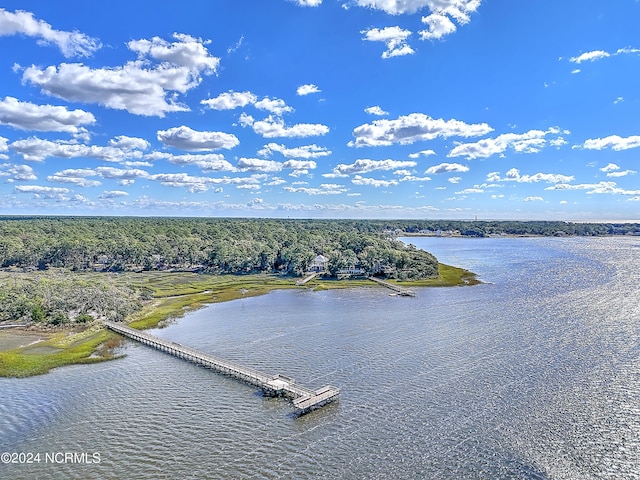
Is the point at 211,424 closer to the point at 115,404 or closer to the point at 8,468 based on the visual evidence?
the point at 115,404

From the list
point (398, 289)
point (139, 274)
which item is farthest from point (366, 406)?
point (139, 274)

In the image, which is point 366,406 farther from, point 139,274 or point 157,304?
Result: point 139,274

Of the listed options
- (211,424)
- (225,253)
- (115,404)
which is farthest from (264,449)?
(225,253)

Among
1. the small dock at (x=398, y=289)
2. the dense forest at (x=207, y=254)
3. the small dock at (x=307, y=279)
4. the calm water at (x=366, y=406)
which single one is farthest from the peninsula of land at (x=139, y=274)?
the calm water at (x=366, y=406)

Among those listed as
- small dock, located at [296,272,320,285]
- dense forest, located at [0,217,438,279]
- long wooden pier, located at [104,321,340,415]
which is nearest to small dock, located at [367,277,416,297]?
dense forest, located at [0,217,438,279]

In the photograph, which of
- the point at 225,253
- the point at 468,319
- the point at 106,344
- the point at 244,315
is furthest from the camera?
the point at 225,253

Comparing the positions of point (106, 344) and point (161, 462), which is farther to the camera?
point (106, 344)
